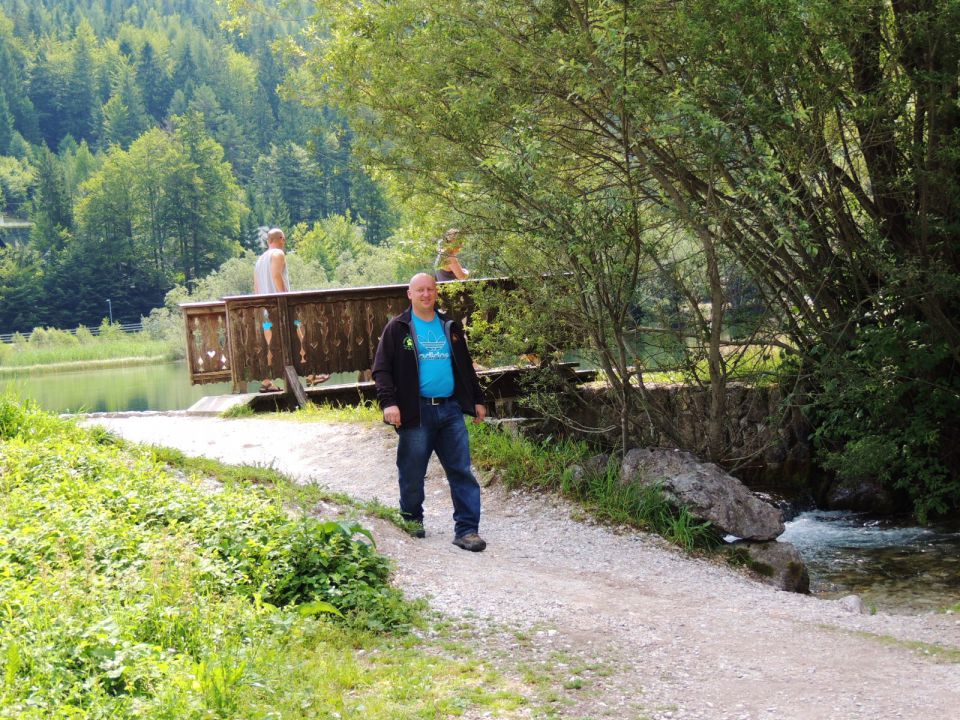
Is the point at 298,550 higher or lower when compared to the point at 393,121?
lower

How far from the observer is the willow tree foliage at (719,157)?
860 cm

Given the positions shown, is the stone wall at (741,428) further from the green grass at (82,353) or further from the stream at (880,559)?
the green grass at (82,353)

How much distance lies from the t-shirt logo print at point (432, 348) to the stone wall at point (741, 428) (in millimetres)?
3026

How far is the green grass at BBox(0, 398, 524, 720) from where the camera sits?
13.5ft

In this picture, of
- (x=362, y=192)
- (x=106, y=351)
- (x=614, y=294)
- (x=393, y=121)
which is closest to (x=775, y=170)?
(x=614, y=294)

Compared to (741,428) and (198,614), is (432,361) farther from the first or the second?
(741,428)

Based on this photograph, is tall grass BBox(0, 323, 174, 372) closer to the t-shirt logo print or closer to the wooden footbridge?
the wooden footbridge

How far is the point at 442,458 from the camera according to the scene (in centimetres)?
790

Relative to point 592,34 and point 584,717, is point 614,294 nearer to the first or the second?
point 592,34

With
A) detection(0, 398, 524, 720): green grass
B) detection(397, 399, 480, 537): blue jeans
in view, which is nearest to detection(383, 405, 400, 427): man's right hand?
detection(397, 399, 480, 537): blue jeans

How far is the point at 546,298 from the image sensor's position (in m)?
9.92

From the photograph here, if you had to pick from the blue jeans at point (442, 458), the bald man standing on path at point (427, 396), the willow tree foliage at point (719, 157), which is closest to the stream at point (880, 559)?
the willow tree foliage at point (719, 157)

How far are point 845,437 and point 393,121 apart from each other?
574 cm

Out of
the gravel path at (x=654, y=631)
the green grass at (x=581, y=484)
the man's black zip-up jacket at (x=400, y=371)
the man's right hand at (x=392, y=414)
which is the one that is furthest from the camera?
the green grass at (x=581, y=484)
